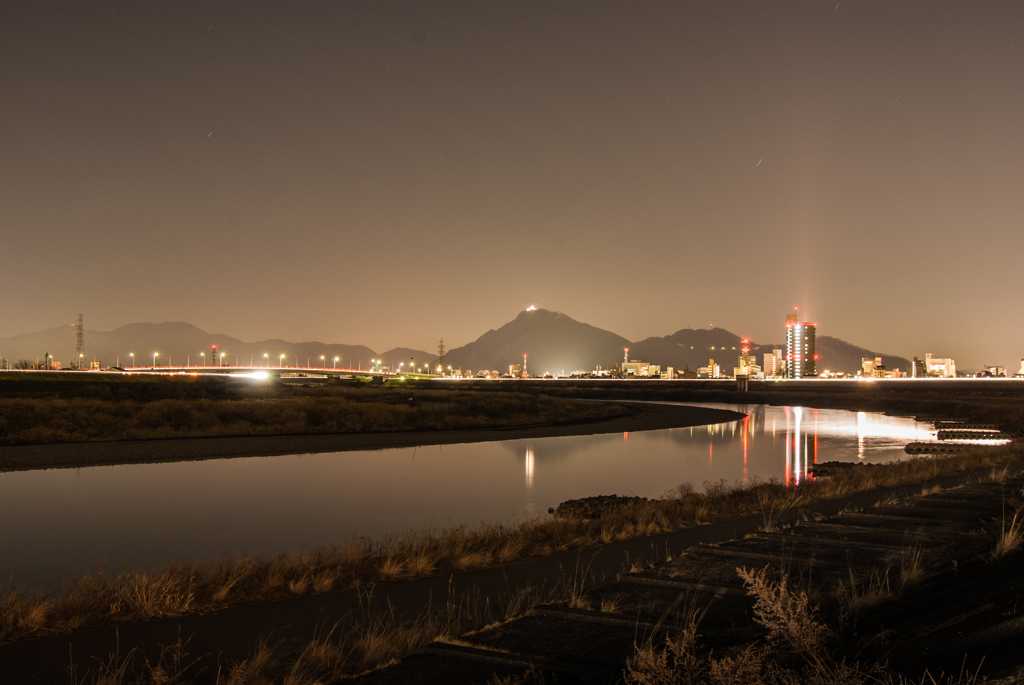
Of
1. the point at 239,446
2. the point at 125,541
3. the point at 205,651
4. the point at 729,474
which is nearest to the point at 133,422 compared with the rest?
the point at 239,446

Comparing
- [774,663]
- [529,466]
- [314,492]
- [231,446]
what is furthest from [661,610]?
[231,446]

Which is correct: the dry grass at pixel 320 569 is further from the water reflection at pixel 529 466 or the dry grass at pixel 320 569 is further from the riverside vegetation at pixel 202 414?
the riverside vegetation at pixel 202 414

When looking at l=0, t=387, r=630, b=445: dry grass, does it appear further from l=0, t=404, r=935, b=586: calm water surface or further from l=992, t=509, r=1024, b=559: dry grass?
l=992, t=509, r=1024, b=559: dry grass

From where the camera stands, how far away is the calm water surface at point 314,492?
1272 centimetres

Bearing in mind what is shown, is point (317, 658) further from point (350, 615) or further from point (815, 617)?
point (815, 617)

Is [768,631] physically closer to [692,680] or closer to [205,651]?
[692,680]

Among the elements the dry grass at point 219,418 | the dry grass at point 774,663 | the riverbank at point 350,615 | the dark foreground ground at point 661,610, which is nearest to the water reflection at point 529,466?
the dry grass at point 219,418

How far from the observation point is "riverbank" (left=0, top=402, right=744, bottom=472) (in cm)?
2425

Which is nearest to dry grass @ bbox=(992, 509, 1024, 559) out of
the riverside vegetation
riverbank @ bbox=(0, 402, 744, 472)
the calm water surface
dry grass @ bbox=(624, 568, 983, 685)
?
dry grass @ bbox=(624, 568, 983, 685)

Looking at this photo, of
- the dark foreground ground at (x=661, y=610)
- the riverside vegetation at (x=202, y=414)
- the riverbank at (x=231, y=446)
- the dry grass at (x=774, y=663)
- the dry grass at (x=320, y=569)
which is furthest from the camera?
the riverside vegetation at (x=202, y=414)

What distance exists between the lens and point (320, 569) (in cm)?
876

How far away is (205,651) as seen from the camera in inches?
221

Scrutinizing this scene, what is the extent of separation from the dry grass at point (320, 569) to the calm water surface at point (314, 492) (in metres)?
2.39

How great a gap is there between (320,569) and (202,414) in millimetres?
29198
